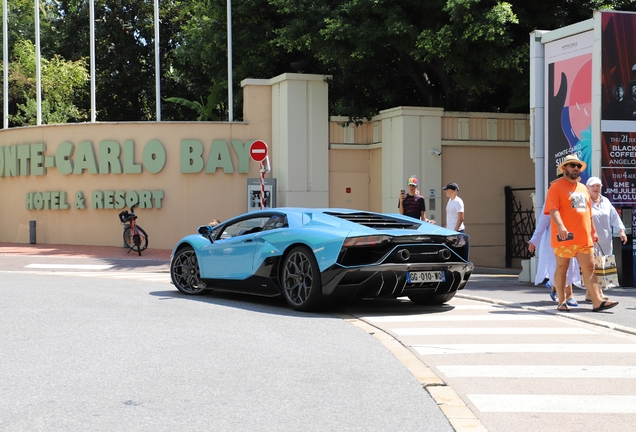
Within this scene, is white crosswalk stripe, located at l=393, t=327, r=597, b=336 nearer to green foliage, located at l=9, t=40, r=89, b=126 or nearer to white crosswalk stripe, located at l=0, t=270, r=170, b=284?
white crosswalk stripe, located at l=0, t=270, r=170, b=284

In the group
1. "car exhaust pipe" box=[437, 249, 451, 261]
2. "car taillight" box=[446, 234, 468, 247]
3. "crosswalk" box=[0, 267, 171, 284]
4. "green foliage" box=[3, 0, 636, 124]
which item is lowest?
"crosswalk" box=[0, 267, 171, 284]

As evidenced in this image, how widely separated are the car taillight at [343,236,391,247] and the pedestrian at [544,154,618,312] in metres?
2.03

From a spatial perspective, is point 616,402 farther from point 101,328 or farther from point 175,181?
point 175,181

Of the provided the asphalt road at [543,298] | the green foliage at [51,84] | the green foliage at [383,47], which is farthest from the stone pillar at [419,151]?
the green foliage at [51,84]

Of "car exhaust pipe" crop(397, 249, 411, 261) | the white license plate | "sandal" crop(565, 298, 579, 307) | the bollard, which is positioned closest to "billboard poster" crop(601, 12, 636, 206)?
"sandal" crop(565, 298, 579, 307)

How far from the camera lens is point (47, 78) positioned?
39219 millimetres

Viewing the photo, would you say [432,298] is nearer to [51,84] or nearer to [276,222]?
[276,222]

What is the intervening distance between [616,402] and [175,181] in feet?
68.5

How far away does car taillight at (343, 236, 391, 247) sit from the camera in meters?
10.3

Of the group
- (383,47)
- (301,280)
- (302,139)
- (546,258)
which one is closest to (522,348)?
→ (301,280)

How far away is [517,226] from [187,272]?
13560mm

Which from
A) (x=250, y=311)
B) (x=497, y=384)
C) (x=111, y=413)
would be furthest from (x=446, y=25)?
(x=111, y=413)

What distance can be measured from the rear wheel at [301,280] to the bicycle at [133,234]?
13.7 metres

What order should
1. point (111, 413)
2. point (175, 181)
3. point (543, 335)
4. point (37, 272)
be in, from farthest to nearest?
point (175, 181), point (37, 272), point (543, 335), point (111, 413)
